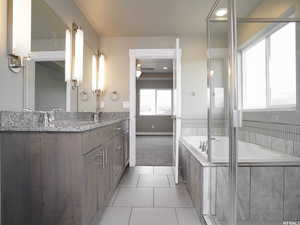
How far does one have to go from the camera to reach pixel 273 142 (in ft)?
7.00

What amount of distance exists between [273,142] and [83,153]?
6.16ft

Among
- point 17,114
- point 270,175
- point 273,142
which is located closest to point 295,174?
point 270,175

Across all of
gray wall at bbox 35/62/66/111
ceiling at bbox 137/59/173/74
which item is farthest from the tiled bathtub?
ceiling at bbox 137/59/173/74

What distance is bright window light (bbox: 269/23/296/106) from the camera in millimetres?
2143

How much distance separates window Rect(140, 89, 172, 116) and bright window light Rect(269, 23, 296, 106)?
19.6ft

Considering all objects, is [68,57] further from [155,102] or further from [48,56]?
[155,102]

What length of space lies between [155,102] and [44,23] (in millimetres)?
6690

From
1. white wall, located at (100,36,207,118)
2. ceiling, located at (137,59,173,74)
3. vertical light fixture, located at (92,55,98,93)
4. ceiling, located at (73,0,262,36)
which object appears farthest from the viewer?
ceiling, located at (137,59,173,74)

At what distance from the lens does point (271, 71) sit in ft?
8.17

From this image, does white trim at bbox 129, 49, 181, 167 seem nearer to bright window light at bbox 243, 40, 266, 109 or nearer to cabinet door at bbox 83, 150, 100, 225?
bright window light at bbox 243, 40, 266, 109

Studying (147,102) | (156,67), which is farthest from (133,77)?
(147,102)

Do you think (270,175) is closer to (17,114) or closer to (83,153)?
(83,153)

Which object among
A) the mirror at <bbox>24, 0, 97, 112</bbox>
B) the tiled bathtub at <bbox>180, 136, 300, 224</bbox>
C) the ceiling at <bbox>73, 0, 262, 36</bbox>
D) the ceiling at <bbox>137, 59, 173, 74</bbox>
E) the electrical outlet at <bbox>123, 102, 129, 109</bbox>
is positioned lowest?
the tiled bathtub at <bbox>180, 136, 300, 224</bbox>

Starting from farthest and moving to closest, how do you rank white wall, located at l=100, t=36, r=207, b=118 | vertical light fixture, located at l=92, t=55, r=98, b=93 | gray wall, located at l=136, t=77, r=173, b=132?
gray wall, located at l=136, t=77, r=173, b=132
white wall, located at l=100, t=36, r=207, b=118
vertical light fixture, located at l=92, t=55, r=98, b=93
